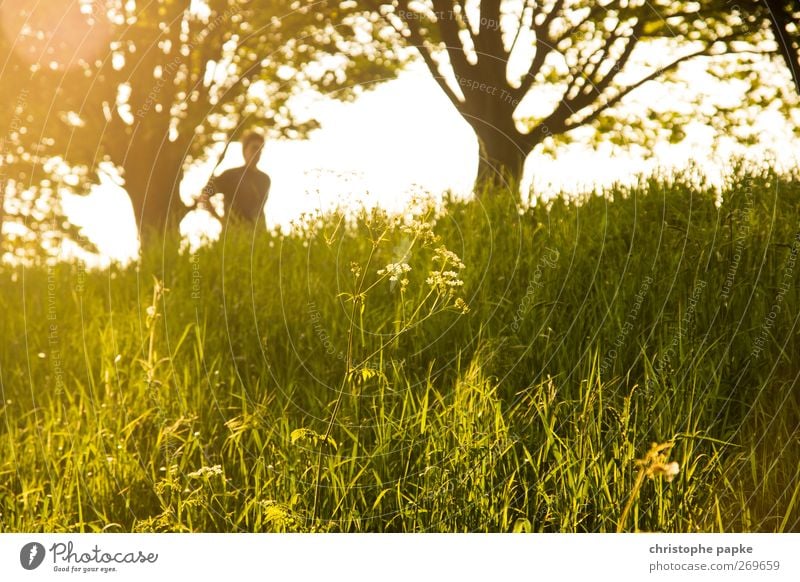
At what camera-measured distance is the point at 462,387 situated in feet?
11.0

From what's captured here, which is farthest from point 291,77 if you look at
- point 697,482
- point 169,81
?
point 697,482

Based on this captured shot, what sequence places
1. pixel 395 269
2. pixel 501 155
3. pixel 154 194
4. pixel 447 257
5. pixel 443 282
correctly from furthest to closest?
pixel 154 194 < pixel 501 155 < pixel 395 269 < pixel 443 282 < pixel 447 257

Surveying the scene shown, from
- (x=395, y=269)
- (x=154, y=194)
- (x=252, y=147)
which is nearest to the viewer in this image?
(x=395, y=269)

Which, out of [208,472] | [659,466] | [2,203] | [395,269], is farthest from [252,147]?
[659,466]

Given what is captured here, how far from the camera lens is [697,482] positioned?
122 inches

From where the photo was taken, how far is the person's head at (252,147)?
13.2 feet

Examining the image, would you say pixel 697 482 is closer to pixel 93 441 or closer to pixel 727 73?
pixel 727 73

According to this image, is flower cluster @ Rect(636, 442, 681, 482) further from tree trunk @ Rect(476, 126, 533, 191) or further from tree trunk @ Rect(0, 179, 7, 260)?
tree trunk @ Rect(0, 179, 7, 260)
